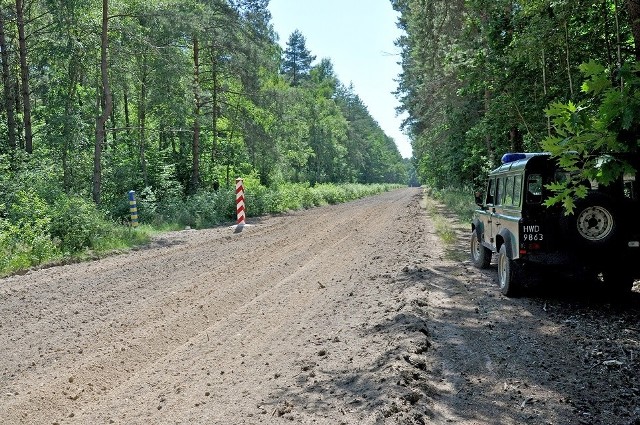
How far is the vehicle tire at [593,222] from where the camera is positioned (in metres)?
7.51

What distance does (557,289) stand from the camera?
928 centimetres

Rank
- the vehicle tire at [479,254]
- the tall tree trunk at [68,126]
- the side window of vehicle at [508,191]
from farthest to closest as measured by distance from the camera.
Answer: the tall tree trunk at [68,126] → the vehicle tire at [479,254] → the side window of vehicle at [508,191]

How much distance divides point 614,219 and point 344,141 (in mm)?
71677

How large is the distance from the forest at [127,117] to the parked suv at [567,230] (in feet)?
34.9

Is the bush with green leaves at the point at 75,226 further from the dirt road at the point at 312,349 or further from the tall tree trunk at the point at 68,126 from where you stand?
the tall tree trunk at the point at 68,126

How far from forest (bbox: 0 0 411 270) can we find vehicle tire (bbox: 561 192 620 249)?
11442 millimetres

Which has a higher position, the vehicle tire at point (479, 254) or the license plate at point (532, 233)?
the license plate at point (532, 233)

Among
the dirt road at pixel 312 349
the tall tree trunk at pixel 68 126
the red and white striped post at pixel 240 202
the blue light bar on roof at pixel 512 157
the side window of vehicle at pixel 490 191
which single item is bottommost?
the dirt road at pixel 312 349

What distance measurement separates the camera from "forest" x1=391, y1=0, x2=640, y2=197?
15.6 feet

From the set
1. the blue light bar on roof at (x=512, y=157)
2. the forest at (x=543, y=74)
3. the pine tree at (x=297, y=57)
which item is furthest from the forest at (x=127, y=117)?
the pine tree at (x=297, y=57)

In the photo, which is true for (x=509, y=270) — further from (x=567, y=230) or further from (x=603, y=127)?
(x=603, y=127)

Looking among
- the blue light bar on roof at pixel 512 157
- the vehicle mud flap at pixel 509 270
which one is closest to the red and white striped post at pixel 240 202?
the blue light bar on roof at pixel 512 157

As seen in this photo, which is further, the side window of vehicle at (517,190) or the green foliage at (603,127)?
the side window of vehicle at (517,190)

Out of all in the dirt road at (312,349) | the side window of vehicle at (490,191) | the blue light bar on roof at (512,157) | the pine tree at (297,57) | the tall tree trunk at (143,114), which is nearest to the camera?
the dirt road at (312,349)
